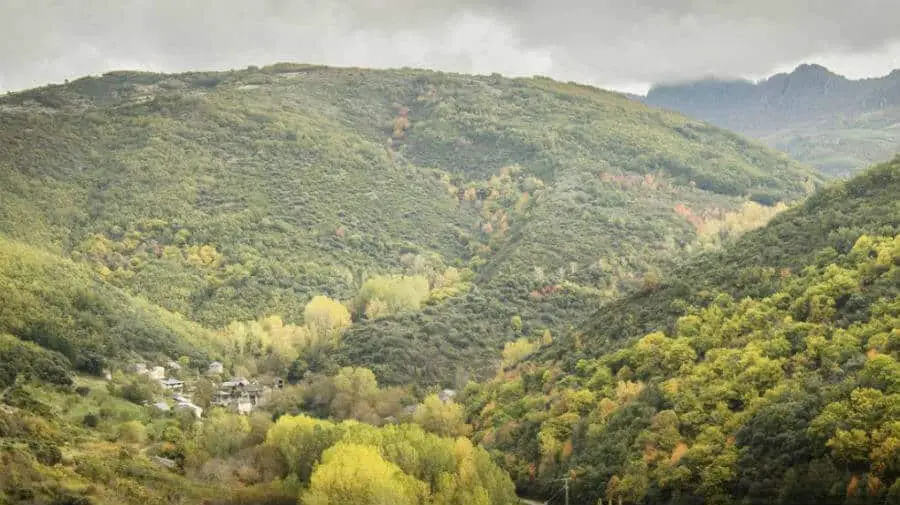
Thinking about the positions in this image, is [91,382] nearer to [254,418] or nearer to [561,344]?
[254,418]

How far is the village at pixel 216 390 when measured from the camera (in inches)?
3628

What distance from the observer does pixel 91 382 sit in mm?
89812

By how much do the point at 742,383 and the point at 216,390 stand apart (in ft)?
203

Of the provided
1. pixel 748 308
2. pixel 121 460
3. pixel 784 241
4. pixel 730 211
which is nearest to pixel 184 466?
pixel 121 460

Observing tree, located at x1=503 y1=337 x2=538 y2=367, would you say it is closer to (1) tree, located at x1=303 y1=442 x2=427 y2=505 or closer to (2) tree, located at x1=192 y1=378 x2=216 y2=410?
(2) tree, located at x1=192 y1=378 x2=216 y2=410

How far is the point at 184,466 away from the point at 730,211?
464ft

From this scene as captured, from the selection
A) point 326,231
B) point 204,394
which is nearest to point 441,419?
point 204,394

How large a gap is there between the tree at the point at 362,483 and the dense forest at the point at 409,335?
0.20m

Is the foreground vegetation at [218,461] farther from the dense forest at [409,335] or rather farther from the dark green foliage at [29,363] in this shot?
the dark green foliage at [29,363]

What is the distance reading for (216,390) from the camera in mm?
101438

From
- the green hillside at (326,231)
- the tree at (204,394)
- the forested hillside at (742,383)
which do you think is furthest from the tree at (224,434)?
the green hillside at (326,231)

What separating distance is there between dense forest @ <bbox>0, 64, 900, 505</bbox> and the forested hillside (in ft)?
0.68

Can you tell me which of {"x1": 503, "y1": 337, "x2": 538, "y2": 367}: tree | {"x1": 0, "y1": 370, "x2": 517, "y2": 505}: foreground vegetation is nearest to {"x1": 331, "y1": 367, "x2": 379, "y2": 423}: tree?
{"x1": 0, "y1": 370, "x2": 517, "y2": 505}: foreground vegetation

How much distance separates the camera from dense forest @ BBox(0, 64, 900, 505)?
55.2 meters
